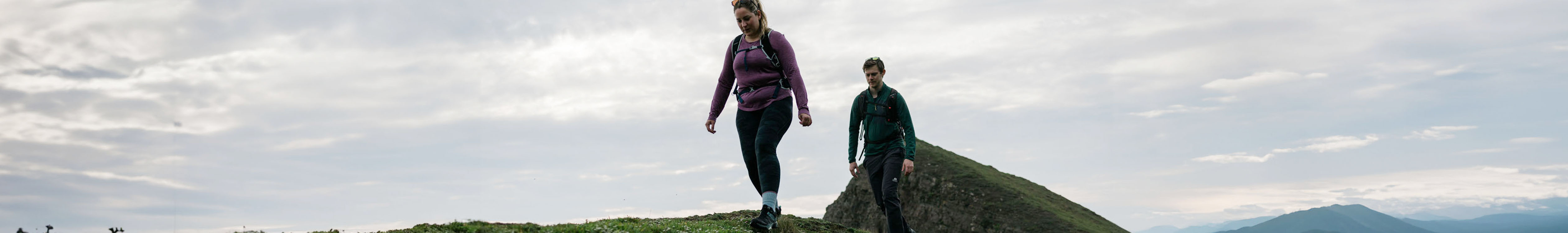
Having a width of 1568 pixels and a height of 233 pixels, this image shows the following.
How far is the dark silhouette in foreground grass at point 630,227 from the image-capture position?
890 centimetres

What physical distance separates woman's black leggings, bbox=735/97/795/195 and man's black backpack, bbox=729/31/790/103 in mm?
135

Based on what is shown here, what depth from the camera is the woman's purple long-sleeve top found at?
9086 mm

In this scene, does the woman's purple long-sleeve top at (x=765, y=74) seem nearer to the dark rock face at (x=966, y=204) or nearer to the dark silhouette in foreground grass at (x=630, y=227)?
the dark silhouette in foreground grass at (x=630, y=227)

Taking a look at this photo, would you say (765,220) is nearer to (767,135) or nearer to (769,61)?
(767,135)

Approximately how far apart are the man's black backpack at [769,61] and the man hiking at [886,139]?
1.51 m

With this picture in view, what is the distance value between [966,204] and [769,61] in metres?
8.45

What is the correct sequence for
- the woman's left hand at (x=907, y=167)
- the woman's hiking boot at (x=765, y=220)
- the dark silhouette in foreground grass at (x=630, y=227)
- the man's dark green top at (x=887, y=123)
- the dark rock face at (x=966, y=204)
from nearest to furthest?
the dark silhouette in foreground grass at (x=630, y=227) → the woman's hiking boot at (x=765, y=220) → the woman's left hand at (x=907, y=167) → the man's dark green top at (x=887, y=123) → the dark rock face at (x=966, y=204)

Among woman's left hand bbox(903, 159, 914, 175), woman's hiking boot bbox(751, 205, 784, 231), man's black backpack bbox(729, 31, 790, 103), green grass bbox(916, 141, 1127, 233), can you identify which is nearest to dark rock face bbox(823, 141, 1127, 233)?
green grass bbox(916, 141, 1127, 233)

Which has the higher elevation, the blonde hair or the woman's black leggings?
the blonde hair

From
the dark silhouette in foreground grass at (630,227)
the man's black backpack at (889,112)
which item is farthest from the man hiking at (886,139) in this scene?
the dark silhouette in foreground grass at (630,227)

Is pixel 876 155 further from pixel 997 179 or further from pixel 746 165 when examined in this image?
pixel 997 179

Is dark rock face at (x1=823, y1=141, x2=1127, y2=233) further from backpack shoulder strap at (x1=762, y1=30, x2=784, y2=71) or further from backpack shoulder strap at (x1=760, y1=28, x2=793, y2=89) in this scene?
backpack shoulder strap at (x1=762, y1=30, x2=784, y2=71)

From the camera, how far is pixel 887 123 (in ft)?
33.7

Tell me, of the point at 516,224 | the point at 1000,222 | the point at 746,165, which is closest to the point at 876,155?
the point at 746,165
